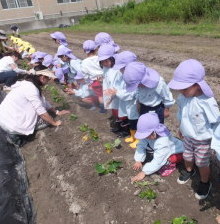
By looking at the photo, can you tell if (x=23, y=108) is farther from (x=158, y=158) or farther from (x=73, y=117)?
(x=158, y=158)

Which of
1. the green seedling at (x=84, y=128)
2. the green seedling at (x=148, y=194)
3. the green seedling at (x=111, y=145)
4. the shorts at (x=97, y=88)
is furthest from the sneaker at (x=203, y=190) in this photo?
the shorts at (x=97, y=88)

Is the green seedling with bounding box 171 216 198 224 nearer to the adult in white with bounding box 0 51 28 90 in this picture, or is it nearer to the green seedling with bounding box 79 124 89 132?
the green seedling with bounding box 79 124 89 132

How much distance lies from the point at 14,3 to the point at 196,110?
113 feet

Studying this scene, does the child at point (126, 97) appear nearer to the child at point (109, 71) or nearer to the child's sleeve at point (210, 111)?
the child at point (109, 71)

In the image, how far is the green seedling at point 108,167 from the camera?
162 inches

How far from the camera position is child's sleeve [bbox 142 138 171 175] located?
12.0ft

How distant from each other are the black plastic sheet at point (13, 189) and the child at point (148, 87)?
196cm

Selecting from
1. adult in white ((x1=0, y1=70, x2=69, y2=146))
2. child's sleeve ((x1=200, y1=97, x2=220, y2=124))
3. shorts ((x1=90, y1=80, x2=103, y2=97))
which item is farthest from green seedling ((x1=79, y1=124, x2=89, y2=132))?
child's sleeve ((x1=200, y1=97, x2=220, y2=124))

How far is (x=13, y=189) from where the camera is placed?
384 centimetres

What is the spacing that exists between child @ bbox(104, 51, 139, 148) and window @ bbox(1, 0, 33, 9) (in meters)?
32.3

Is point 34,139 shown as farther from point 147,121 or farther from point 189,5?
point 189,5

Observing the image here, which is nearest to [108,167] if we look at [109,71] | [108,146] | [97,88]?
[108,146]

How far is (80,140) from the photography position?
5230 millimetres

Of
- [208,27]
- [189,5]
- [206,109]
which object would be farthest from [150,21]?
[206,109]
